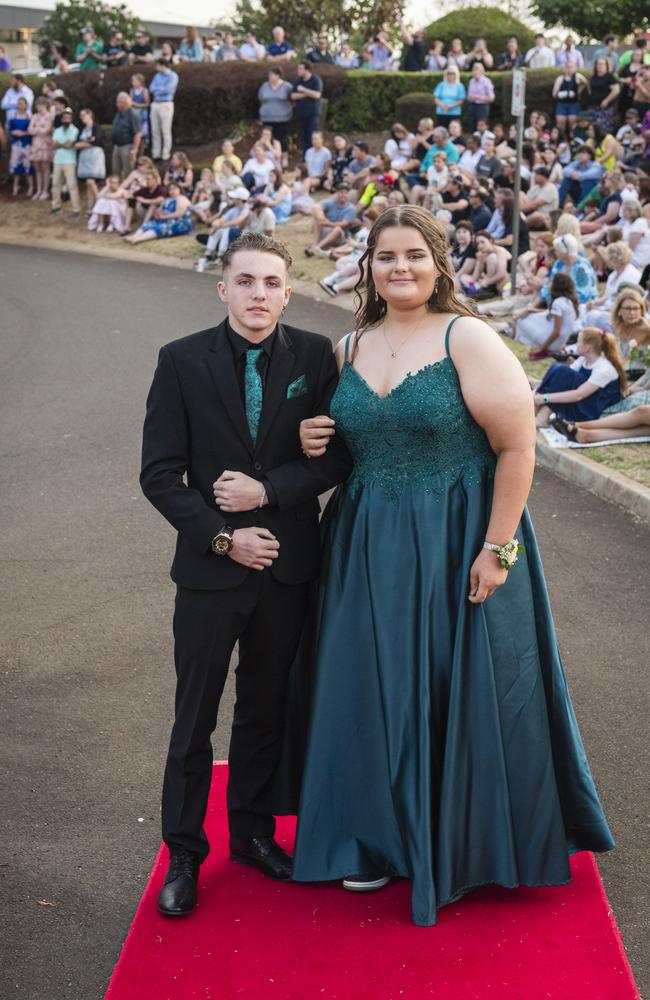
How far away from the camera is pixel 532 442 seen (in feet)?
12.2

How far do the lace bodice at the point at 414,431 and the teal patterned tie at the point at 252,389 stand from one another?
0.84 feet

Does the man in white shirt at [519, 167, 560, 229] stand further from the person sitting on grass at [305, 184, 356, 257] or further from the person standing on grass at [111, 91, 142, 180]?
the person standing on grass at [111, 91, 142, 180]

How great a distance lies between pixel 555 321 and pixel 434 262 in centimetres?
884

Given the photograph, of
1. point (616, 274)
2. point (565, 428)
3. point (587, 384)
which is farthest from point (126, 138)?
point (565, 428)

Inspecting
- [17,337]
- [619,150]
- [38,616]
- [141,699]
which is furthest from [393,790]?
[619,150]

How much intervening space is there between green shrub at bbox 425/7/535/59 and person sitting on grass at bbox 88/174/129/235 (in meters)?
13.3

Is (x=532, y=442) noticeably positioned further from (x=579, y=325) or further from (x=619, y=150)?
(x=619, y=150)

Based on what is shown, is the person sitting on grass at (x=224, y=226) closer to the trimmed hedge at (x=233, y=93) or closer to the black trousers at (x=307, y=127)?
the black trousers at (x=307, y=127)

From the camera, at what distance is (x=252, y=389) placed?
3.78 metres

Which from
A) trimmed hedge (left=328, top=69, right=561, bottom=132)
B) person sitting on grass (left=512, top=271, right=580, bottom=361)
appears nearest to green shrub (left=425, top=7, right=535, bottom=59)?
trimmed hedge (left=328, top=69, right=561, bottom=132)

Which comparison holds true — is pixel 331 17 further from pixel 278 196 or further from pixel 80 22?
pixel 278 196

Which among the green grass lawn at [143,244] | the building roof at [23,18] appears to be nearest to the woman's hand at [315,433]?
the green grass lawn at [143,244]

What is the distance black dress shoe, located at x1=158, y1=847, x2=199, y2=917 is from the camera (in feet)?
12.5

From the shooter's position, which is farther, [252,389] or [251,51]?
[251,51]
